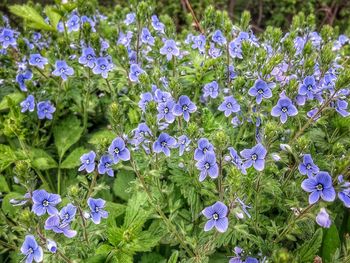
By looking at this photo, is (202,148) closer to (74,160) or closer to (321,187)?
(321,187)

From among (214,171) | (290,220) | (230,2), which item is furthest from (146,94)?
(230,2)

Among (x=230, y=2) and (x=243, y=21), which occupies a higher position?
(x=243, y=21)

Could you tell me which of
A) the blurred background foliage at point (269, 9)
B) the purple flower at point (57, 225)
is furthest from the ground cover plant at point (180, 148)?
the blurred background foliage at point (269, 9)

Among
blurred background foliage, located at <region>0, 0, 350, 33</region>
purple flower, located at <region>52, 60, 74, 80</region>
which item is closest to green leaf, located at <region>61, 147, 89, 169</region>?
purple flower, located at <region>52, 60, 74, 80</region>

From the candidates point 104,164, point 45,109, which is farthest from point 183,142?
point 45,109

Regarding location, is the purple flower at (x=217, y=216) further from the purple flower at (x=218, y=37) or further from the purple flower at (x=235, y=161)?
the purple flower at (x=218, y=37)

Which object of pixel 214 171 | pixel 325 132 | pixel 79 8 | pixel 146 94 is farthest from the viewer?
pixel 79 8

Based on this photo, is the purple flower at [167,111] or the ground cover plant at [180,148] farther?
the purple flower at [167,111]

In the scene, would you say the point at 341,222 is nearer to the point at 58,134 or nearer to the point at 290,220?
the point at 290,220
